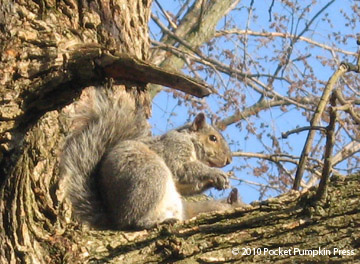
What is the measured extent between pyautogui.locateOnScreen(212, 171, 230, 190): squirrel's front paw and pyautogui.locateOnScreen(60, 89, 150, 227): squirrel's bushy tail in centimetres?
61

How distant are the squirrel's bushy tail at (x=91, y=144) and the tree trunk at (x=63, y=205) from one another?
0.37 meters

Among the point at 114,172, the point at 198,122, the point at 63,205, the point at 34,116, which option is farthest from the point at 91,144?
the point at 198,122

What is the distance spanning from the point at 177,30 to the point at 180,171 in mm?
2696

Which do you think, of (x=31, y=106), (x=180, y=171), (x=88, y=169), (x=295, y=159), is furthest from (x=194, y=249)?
(x=295, y=159)

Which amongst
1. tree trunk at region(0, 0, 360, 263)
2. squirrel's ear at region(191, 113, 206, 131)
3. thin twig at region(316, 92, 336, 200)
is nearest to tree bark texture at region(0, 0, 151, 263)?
tree trunk at region(0, 0, 360, 263)

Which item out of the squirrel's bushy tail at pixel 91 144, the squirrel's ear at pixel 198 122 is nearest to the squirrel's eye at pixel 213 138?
the squirrel's ear at pixel 198 122

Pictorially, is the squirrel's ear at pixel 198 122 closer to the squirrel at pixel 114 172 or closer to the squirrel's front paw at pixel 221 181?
the squirrel's front paw at pixel 221 181

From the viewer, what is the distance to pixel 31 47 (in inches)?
70.2

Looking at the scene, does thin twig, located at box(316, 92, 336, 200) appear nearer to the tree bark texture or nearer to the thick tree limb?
the thick tree limb

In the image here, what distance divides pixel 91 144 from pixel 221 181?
2.57 ft

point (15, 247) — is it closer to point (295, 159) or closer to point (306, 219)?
point (306, 219)

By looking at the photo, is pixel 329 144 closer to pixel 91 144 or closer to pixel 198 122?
pixel 91 144

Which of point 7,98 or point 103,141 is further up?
point 103,141

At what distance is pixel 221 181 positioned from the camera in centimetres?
327
